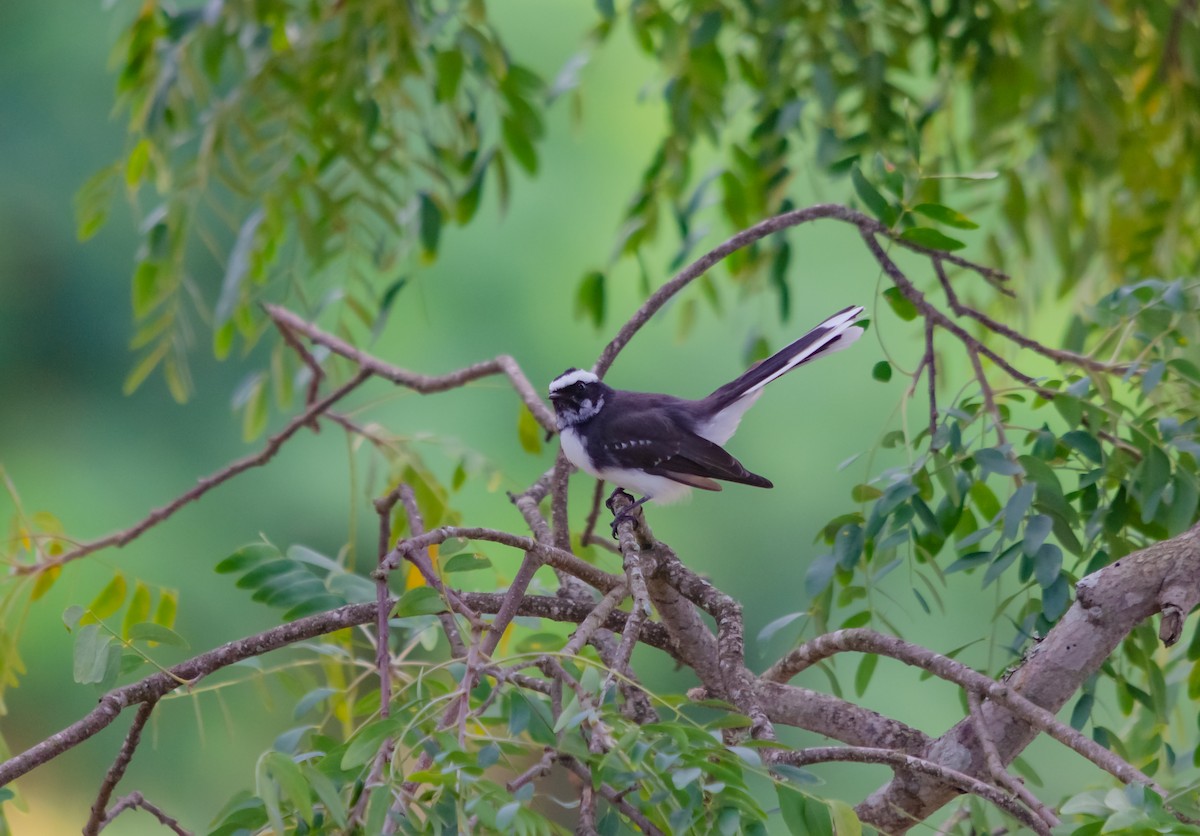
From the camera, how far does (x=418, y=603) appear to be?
71 cm

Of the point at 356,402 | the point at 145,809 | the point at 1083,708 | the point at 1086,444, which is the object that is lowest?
the point at 1083,708

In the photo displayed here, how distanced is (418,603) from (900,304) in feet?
2.07

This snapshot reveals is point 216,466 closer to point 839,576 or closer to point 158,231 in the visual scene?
point 158,231

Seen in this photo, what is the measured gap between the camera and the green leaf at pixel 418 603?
701 millimetres

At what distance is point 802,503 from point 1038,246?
1256mm

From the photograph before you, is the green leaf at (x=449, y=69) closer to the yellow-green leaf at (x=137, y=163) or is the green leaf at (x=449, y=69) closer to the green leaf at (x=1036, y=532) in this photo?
the yellow-green leaf at (x=137, y=163)

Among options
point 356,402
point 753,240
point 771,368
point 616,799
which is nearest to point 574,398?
point 771,368

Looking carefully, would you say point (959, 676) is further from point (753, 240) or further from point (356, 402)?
point (356, 402)

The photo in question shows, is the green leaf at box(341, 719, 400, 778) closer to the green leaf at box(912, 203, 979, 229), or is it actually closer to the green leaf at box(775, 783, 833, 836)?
the green leaf at box(775, 783, 833, 836)

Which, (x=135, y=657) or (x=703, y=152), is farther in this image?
(x=703, y=152)

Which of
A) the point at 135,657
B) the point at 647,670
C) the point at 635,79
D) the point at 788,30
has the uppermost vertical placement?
the point at 635,79

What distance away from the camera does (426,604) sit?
2.32 feet

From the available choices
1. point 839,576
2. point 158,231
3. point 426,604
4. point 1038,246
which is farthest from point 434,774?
point 1038,246

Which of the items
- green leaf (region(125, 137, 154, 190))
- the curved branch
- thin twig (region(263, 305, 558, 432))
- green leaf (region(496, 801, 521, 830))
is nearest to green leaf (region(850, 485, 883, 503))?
the curved branch
